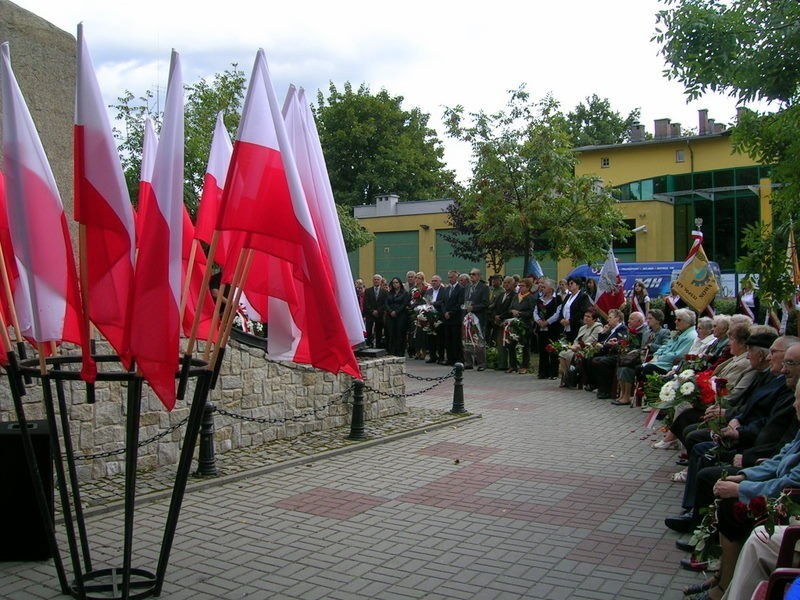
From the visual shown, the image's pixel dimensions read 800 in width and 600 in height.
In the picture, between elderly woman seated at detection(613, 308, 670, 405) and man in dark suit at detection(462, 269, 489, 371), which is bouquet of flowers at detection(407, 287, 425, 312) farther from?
elderly woman seated at detection(613, 308, 670, 405)

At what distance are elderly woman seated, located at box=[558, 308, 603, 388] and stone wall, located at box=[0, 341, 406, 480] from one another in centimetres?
460

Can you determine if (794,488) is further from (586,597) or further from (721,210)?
(721,210)

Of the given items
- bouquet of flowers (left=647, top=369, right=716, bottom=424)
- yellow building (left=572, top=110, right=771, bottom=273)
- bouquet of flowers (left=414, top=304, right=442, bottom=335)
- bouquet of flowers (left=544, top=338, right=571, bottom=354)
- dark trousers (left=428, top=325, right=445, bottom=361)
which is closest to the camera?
bouquet of flowers (left=647, top=369, right=716, bottom=424)

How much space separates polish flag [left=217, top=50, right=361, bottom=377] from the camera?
4766mm

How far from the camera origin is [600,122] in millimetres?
83125

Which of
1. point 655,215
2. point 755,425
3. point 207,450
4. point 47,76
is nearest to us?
point 755,425

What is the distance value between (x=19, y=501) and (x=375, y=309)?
16.4 m

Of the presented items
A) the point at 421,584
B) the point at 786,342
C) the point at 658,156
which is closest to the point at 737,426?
the point at 786,342

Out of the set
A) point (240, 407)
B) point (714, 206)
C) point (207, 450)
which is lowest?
point (207, 450)

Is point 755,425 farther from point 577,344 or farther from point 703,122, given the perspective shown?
point 703,122

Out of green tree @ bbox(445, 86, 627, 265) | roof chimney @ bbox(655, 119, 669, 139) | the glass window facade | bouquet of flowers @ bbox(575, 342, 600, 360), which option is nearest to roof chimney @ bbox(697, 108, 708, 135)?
roof chimney @ bbox(655, 119, 669, 139)

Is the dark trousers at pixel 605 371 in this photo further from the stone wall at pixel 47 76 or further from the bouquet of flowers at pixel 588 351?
the stone wall at pixel 47 76

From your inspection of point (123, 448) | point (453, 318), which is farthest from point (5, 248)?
point (453, 318)

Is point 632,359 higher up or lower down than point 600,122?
lower down
